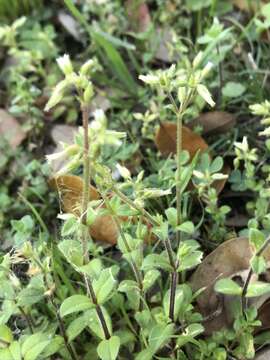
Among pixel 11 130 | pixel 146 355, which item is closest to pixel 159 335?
pixel 146 355

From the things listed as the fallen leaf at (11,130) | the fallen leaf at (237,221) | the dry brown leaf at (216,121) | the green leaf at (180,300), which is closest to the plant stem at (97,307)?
the green leaf at (180,300)

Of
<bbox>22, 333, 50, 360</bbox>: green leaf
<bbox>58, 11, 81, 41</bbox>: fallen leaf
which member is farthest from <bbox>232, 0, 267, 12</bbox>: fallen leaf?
<bbox>22, 333, 50, 360</bbox>: green leaf

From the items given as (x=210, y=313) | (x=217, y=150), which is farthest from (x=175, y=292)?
(x=217, y=150)

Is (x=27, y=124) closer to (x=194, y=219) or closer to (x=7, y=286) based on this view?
(x=194, y=219)

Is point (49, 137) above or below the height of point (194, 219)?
above

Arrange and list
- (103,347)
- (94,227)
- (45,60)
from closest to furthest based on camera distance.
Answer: (103,347)
(94,227)
(45,60)

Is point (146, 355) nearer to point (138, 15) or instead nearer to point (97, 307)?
point (97, 307)

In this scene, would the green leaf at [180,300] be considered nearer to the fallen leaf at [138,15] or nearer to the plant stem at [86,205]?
the plant stem at [86,205]
